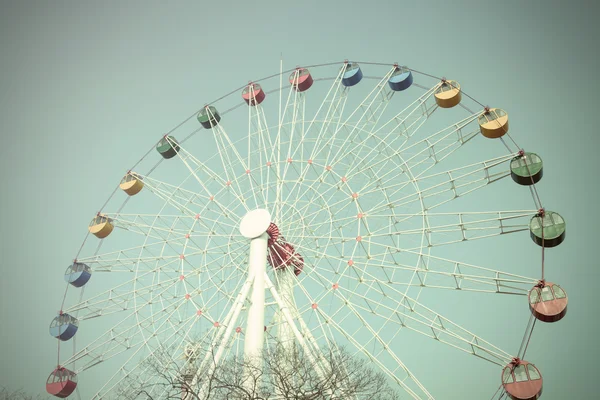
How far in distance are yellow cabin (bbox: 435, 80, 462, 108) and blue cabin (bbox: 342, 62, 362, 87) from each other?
12.6ft

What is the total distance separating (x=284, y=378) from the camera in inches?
593

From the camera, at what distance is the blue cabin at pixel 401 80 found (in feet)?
69.7

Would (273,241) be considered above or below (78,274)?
above

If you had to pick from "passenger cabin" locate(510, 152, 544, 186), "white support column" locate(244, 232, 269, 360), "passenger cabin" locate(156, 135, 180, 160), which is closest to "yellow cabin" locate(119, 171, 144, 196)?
"passenger cabin" locate(156, 135, 180, 160)

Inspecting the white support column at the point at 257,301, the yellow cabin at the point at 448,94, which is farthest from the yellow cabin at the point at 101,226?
Result: the yellow cabin at the point at 448,94

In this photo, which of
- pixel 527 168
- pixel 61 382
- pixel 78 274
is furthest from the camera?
pixel 78 274

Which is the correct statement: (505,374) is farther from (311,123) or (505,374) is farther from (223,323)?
(311,123)

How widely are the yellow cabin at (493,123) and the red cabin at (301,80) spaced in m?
8.41

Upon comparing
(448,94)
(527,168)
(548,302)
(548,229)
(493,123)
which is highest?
(448,94)

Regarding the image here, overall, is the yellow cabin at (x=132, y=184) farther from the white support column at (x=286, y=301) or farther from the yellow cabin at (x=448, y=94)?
the yellow cabin at (x=448, y=94)

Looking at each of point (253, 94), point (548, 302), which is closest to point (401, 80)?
point (253, 94)

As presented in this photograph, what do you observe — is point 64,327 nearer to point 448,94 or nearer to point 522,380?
point 522,380

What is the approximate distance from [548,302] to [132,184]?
18402 mm

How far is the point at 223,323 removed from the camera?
722 inches
